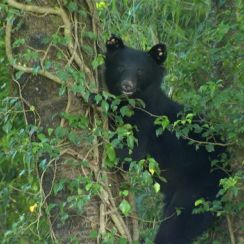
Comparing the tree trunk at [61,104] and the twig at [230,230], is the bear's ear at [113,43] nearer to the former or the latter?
the tree trunk at [61,104]

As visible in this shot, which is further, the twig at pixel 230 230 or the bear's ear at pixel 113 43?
the bear's ear at pixel 113 43

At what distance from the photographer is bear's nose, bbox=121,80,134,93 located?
5211 millimetres

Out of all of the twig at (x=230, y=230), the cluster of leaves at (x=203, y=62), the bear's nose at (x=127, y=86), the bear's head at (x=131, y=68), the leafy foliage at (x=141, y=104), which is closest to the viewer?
the leafy foliage at (x=141, y=104)

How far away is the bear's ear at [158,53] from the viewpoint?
551 centimetres

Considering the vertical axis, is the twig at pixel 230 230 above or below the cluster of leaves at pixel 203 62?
below

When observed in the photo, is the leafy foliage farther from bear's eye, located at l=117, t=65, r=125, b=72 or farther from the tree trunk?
bear's eye, located at l=117, t=65, r=125, b=72

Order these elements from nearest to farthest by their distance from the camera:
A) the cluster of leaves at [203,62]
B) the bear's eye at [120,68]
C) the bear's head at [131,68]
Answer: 1. the cluster of leaves at [203,62]
2. the bear's head at [131,68]
3. the bear's eye at [120,68]

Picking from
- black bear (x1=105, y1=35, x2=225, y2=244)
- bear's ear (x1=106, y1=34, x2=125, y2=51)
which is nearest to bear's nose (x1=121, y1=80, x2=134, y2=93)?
black bear (x1=105, y1=35, x2=225, y2=244)

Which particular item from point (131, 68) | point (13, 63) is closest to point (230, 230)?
point (131, 68)

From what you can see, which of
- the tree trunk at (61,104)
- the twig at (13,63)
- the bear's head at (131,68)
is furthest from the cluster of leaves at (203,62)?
the twig at (13,63)

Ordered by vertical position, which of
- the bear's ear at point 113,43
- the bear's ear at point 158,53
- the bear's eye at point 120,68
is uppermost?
the bear's ear at point 113,43

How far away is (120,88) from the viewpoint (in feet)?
17.4

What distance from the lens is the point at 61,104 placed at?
4.36m

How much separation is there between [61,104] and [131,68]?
1.38m
